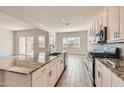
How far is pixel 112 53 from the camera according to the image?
3146 mm

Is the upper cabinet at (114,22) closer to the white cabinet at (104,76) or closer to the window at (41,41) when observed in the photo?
the white cabinet at (104,76)

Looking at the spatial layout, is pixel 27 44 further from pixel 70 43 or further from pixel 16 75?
pixel 16 75

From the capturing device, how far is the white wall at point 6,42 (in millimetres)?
9012

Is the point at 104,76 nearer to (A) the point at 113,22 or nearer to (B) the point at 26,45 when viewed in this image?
(A) the point at 113,22

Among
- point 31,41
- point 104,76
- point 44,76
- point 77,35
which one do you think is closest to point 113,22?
point 104,76

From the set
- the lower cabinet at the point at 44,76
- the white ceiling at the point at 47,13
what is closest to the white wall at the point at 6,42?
the white ceiling at the point at 47,13

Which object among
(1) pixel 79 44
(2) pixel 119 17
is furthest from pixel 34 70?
(1) pixel 79 44

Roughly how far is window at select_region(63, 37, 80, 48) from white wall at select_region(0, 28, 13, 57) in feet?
19.2

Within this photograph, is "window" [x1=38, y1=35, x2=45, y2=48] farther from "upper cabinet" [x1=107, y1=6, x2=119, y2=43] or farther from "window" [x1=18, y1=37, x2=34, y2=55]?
"upper cabinet" [x1=107, y1=6, x2=119, y2=43]

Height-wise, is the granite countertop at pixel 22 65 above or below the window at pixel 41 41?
below

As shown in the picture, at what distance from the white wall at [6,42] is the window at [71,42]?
19.2ft

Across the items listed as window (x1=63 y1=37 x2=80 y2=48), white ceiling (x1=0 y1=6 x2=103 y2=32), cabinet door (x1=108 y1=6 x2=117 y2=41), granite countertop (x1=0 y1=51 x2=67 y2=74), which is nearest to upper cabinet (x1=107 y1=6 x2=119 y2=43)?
cabinet door (x1=108 y1=6 x2=117 y2=41)
